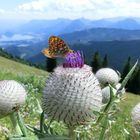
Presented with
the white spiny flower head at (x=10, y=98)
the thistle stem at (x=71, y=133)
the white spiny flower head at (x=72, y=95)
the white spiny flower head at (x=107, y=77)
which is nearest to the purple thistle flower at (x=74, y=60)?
the white spiny flower head at (x=72, y=95)

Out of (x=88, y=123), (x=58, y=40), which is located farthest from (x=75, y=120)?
(x=58, y=40)

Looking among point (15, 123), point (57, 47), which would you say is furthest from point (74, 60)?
point (15, 123)

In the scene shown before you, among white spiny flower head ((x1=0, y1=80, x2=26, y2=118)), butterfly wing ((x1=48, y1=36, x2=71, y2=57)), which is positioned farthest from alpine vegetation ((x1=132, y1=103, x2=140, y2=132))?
white spiny flower head ((x1=0, y1=80, x2=26, y2=118))

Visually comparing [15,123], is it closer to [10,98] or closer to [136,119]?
[10,98]

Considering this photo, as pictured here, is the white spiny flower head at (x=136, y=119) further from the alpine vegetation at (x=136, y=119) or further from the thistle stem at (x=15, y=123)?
the thistle stem at (x=15, y=123)

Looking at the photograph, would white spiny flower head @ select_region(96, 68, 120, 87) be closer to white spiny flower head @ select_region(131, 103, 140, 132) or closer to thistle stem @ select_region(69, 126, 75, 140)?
white spiny flower head @ select_region(131, 103, 140, 132)

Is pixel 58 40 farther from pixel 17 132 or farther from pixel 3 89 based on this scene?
pixel 3 89
